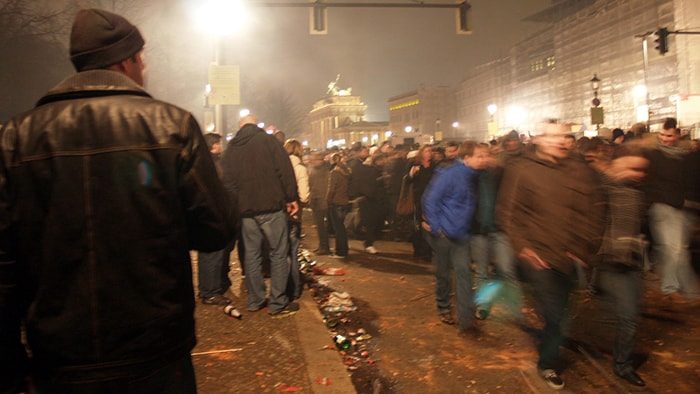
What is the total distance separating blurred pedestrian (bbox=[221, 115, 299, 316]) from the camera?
21.0 ft

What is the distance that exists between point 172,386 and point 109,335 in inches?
12.0

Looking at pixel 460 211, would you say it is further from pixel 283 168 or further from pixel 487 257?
pixel 283 168

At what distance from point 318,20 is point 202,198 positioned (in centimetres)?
1325

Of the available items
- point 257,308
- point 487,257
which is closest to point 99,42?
point 257,308

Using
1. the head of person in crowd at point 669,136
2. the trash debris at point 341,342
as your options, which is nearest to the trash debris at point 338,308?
the trash debris at point 341,342

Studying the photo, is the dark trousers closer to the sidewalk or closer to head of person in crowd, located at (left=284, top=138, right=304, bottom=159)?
head of person in crowd, located at (left=284, top=138, right=304, bottom=159)

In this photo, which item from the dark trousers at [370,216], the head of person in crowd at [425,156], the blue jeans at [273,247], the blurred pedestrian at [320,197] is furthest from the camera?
the dark trousers at [370,216]

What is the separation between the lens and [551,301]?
4.54 meters

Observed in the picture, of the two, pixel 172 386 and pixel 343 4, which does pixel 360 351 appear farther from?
pixel 343 4

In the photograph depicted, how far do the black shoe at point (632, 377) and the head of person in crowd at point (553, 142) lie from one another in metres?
1.96

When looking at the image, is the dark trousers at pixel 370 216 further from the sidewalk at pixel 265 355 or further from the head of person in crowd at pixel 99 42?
the head of person in crowd at pixel 99 42

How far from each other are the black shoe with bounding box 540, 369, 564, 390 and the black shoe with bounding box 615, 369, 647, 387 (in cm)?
57

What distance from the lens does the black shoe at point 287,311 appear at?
6512mm

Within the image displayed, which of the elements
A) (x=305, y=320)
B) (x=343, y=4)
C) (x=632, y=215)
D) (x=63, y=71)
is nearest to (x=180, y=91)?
(x=63, y=71)
